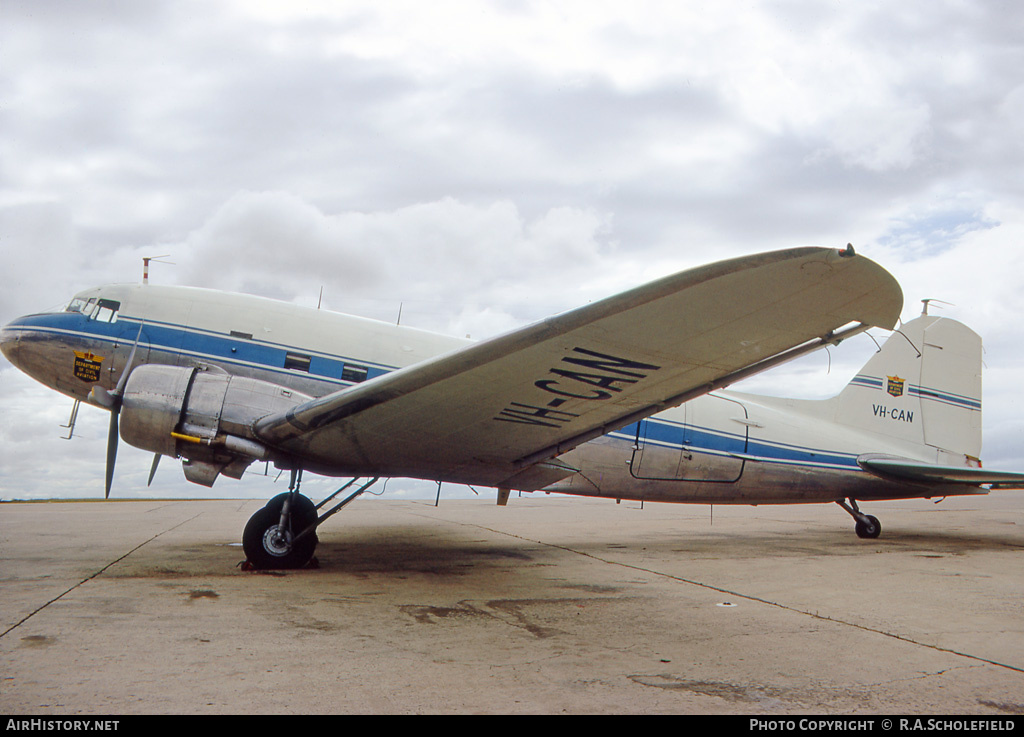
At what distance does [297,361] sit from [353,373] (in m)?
0.67

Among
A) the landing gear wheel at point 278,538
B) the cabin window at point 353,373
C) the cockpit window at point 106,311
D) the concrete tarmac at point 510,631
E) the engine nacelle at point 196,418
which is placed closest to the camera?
the concrete tarmac at point 510,631

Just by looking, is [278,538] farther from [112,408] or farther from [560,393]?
[560,393]

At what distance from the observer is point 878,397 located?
10938mm

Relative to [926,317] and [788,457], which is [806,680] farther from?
[926,317]

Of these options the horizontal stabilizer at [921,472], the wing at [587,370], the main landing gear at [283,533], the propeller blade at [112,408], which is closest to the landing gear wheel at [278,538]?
the main landing gear at [283,533]

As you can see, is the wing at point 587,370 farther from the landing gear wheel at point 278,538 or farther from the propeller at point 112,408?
the propeller at point 112,408

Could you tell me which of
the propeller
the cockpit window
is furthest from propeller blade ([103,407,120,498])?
the cockpit window

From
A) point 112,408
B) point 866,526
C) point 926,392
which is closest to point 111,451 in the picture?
point 112,408

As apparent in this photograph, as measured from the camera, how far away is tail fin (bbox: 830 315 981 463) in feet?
35.6

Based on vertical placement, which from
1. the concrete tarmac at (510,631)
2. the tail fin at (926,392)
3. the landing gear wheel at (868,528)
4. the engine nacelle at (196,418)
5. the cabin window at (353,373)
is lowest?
the concrete tarmac at (510,631)

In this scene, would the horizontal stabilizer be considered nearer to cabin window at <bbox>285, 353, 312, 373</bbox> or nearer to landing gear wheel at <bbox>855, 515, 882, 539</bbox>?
landing gear wheel at <bbox>855, 515, 882, 539</bbox>

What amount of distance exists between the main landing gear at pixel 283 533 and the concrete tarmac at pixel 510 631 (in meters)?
0.22

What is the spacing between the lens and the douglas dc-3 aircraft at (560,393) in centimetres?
429

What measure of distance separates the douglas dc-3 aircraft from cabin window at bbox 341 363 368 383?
2cm
